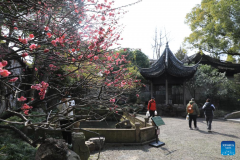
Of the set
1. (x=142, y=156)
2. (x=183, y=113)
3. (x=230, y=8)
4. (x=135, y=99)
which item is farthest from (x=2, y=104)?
(x=230, y=8)

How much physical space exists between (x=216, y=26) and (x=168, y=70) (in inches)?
267

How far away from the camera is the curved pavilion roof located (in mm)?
14914

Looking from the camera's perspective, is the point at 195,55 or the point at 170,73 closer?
the point at 170,73

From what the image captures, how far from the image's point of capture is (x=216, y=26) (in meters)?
16.2

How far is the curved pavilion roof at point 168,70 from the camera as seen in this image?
14.9m

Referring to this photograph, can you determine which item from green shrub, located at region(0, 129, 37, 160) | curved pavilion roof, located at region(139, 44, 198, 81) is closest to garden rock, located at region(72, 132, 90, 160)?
green shrub, located at region(0, 129, 37, 160)

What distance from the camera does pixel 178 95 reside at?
17.6m

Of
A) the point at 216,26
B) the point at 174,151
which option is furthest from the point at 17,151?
the point at 216,26

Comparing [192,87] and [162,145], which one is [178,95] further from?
[162,145]

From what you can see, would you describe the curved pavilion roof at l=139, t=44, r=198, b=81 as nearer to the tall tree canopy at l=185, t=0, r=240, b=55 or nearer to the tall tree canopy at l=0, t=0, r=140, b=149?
the tall tree canopy at l=185, t=0, r=240, b=55

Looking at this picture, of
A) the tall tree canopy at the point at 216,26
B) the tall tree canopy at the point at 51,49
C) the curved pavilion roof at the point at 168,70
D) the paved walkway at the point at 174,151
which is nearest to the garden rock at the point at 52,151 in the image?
the tall tree canopy at the point at 51,49

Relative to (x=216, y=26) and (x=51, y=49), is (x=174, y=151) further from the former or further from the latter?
(x=216, y=26)

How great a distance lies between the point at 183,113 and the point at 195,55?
9663 millimetres

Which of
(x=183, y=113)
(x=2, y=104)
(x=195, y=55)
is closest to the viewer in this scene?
(x=2, y=104)
